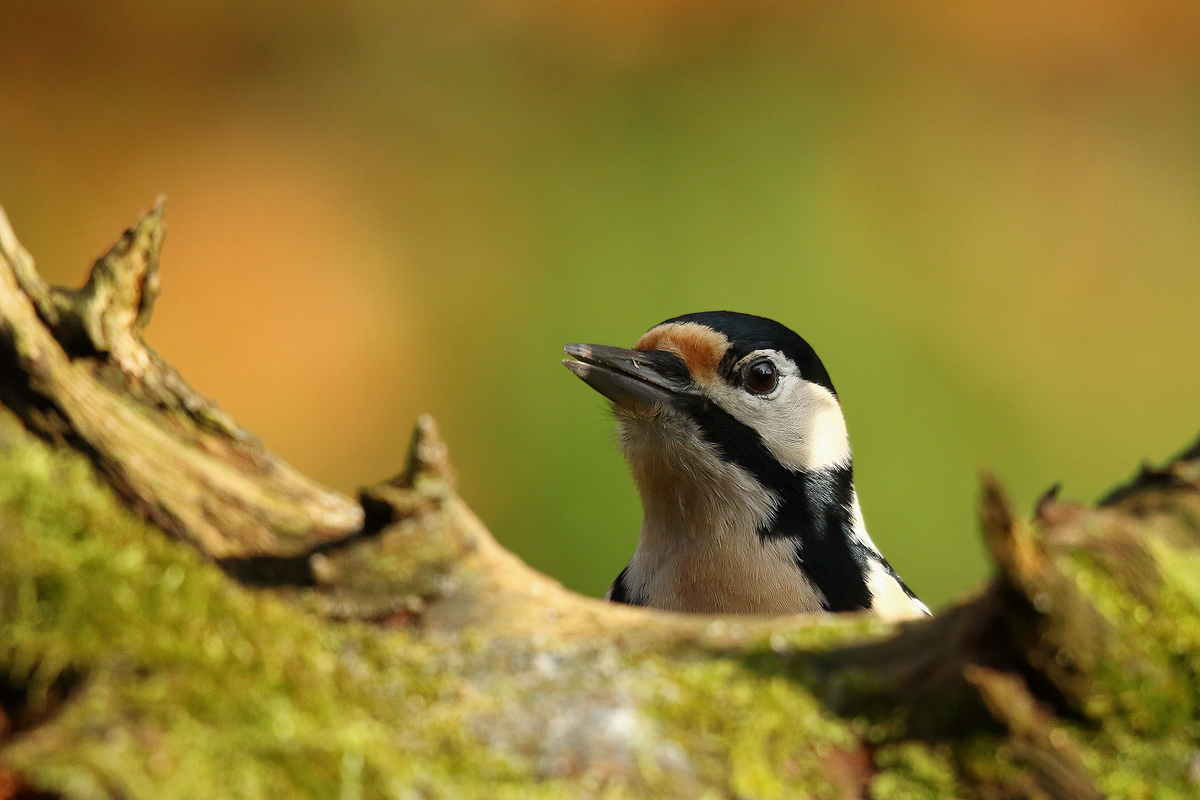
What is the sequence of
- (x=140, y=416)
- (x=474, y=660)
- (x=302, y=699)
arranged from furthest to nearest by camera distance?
(x=140, y=416) < (x=474, y=660) < (x=302, y=699)

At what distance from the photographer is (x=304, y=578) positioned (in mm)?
1243

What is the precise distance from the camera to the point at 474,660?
1.19 metres

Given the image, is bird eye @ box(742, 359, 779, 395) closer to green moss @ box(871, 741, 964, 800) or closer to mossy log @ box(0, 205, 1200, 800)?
mossy log @ box(0, 205, 1200, 800)

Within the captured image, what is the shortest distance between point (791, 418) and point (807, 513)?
271 mm

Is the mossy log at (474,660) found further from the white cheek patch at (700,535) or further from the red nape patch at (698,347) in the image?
the red nape patch at (698,347)

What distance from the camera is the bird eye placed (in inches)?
103

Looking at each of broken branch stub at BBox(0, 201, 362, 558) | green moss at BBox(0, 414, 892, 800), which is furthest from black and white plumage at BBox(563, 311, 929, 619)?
green moss at BBox(0, 414, 892, 800)

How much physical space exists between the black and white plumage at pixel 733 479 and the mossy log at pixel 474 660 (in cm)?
102

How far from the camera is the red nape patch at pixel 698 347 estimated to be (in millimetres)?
2570

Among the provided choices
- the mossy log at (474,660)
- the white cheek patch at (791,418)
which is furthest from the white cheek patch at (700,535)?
the mossy log at (474,660)

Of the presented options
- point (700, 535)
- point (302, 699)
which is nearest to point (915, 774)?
point (302, 699)

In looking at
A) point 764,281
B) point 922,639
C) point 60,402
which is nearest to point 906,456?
point 764,281

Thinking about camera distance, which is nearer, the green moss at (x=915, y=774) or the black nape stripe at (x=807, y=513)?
the green moss at (x=915, y=774)

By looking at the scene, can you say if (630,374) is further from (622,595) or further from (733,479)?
(622,595)
